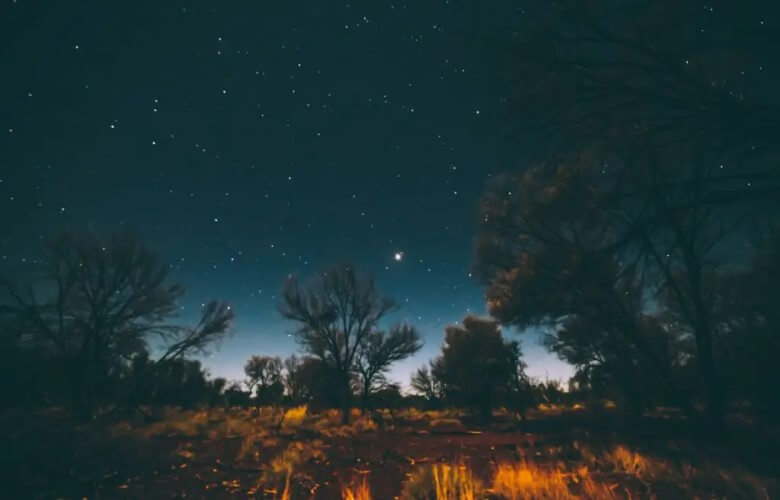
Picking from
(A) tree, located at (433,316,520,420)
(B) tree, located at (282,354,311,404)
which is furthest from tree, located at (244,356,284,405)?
(A) tree, located at (433,316,520,420)

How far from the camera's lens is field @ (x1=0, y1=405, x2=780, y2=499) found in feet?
14.8

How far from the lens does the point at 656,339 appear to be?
1502 centimetres

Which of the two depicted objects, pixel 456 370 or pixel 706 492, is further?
pixel 456 370

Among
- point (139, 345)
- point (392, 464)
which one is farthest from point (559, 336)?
point (139, 345)

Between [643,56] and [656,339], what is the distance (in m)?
16.0

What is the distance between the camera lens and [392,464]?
7898 millimetres

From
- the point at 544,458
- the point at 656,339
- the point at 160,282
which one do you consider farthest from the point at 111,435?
the point at 656,339

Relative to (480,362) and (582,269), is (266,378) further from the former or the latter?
(582,269)

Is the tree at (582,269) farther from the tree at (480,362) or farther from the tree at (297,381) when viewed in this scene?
the tree at (297,381)

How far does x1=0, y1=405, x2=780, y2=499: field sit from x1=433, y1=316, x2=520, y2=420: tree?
28.4ft

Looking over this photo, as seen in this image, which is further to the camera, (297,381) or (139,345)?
(297,381)

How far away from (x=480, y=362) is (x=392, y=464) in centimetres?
1631

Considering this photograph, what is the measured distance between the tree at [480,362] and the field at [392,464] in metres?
8.64

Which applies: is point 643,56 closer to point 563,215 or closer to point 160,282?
point 563,215
